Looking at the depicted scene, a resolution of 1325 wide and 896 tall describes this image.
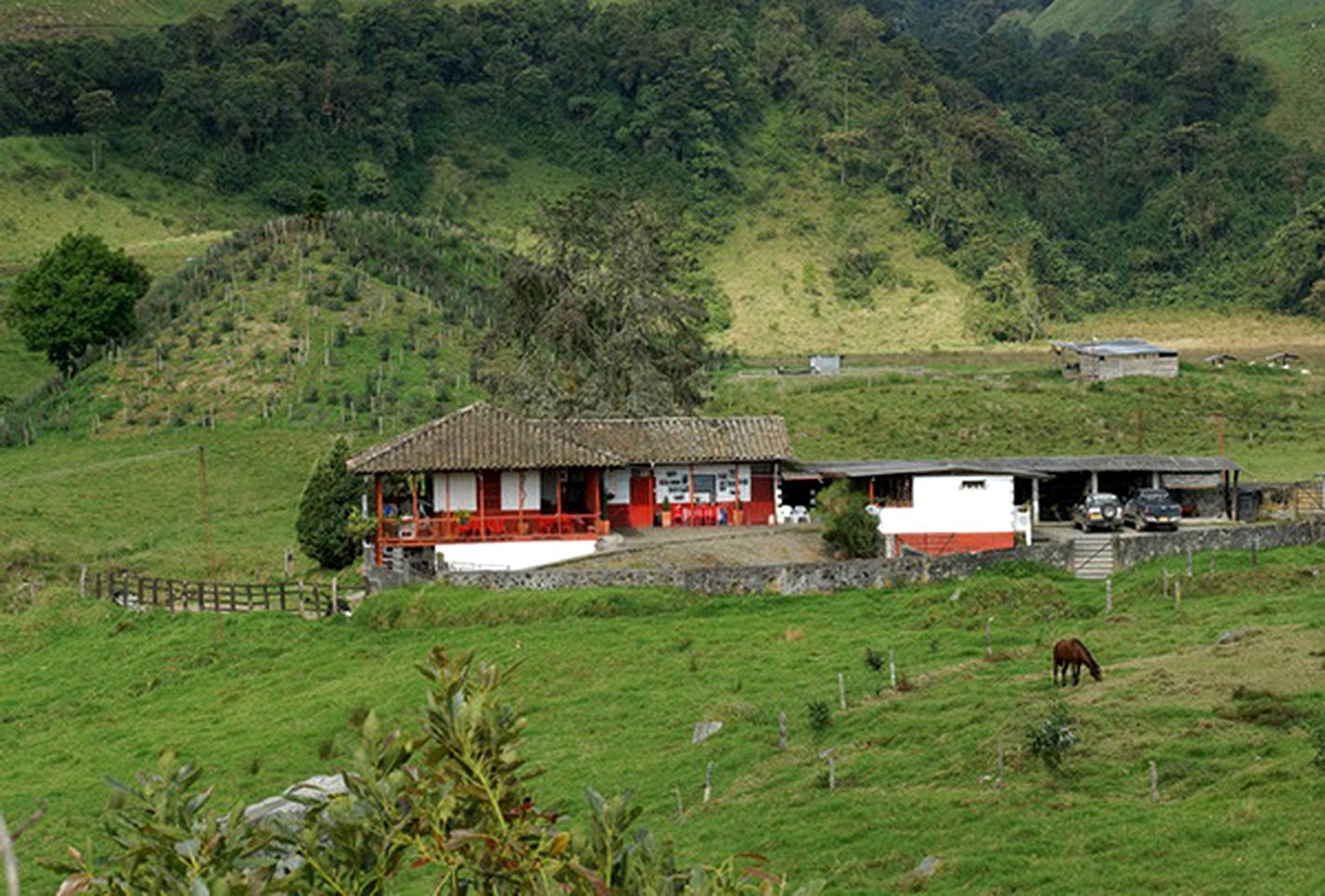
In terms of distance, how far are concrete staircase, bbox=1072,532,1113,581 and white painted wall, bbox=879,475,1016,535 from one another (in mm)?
4148

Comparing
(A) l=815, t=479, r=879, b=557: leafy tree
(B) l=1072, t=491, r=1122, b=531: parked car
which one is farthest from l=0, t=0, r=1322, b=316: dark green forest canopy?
(A) l=815, t=479, r=879, b=557: leafy tree

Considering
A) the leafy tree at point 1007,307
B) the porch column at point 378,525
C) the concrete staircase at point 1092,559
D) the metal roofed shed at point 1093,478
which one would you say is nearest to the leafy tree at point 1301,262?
the leafy tree at point 1007,307

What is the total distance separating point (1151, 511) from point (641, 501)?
14740 mm

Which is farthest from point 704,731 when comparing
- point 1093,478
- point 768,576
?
point 1093,478

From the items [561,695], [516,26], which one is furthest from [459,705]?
[516,26]

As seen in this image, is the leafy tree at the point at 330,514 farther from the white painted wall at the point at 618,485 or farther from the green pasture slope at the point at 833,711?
the white painted wall at the point at 618,485

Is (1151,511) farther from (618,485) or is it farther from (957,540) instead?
(618,485)

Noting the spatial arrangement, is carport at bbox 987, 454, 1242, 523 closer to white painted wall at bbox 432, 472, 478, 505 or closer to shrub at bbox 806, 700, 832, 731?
white painted wall at bbox 432, 472, 478, 505

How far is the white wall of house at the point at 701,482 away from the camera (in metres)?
50.6

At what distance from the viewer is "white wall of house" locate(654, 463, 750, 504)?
5062 centimetres

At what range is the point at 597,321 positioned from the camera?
5944cm

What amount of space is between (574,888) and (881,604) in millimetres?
32105

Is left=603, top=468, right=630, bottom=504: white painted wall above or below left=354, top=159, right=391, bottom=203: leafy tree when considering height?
below

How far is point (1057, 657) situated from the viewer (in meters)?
29.1
